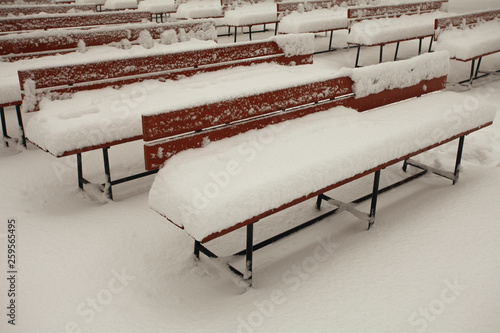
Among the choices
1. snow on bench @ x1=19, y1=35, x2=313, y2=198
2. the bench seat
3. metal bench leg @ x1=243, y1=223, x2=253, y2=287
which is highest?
snow on bench @ x1=19, y1=35, x2=313, y2=198

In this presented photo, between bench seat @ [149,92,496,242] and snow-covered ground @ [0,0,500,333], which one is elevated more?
bench seat @ [149,92,496,242]

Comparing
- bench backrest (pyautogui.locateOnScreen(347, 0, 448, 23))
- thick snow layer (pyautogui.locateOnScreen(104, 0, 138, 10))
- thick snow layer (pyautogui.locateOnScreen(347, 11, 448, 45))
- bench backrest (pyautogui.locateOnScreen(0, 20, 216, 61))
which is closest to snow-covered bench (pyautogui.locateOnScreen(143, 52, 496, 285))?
bench backrest (pyautogui.locateOnScreen(0, 20, 216, 61))

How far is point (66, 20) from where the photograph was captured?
5.97 meters

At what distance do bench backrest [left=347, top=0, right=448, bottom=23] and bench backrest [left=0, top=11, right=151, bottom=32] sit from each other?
3.31 m

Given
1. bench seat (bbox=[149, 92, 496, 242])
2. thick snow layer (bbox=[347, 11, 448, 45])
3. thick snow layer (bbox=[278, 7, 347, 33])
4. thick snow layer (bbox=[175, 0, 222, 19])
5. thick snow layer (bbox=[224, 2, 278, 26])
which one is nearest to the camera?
bench seat (bbox=[149, 92, 496, 242])

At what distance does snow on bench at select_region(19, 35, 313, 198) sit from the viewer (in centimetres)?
325

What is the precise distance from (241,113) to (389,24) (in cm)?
566

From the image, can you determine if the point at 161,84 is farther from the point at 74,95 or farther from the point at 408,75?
the point at 408,75

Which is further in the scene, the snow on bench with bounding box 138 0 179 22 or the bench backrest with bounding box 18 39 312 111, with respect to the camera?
the snow on bench with bounding box 138 0 179 22

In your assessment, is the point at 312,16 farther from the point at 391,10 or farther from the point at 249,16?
the point at 391,10

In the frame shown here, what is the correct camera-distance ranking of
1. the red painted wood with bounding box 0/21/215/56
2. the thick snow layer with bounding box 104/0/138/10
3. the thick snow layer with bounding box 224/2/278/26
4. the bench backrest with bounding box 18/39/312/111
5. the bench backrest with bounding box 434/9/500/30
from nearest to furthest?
the bench backrest with bounding box 18/39/312/111 → the red painted wood with bounding box 0/21/215/56 → the bench backrest with bounding box 434/9/500/30 → the thick snow layer with bounding box 224/2/278/26 → the thick snow layer with bounding box 104/0/138/10

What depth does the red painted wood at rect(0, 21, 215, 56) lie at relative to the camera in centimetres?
454

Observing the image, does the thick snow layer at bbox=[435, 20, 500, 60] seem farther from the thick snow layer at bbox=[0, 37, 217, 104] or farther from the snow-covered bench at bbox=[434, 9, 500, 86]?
the thick snow layer at bbox=[0, 37, 217, 104]

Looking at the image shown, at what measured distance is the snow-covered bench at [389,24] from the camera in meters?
7.11
